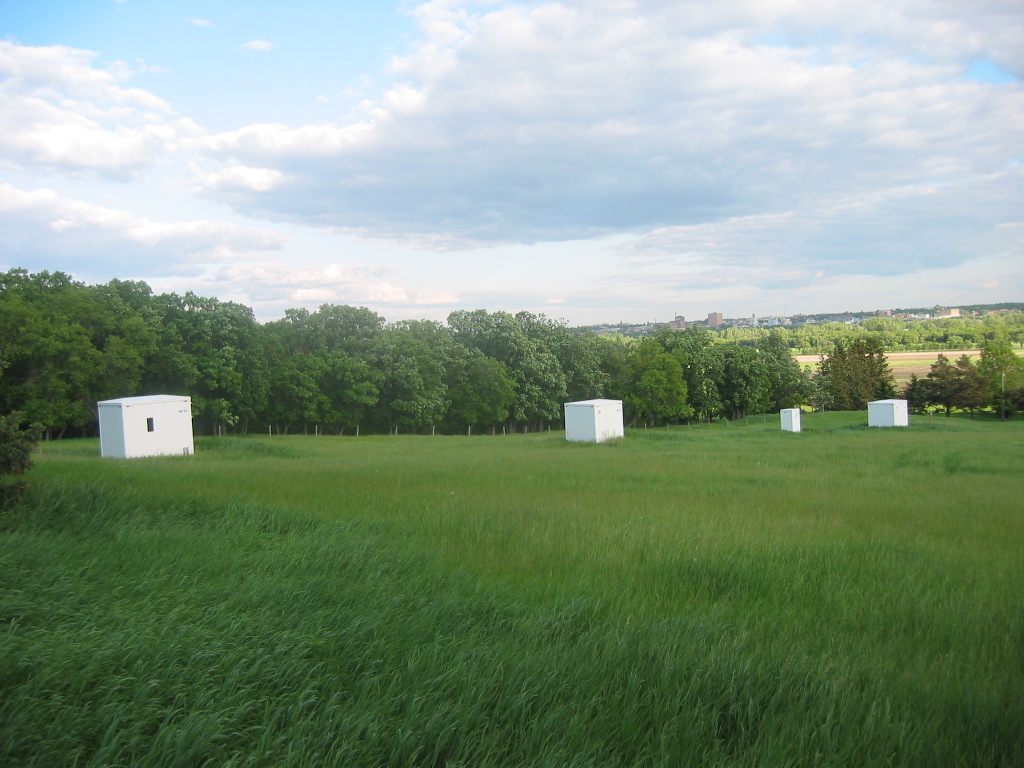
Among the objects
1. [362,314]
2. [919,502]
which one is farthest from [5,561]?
[362,314]

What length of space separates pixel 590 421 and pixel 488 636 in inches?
1150

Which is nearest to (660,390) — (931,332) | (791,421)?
(791,421)

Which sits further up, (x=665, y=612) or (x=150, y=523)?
(x=150, y=523)

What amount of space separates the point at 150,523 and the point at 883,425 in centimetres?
4664

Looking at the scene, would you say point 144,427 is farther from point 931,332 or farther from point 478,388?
point 931,332

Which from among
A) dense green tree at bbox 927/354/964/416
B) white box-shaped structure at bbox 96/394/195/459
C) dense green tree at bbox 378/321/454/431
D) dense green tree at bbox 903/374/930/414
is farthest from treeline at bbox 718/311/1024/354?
white box-shaped structure at bbox 96/394/195/459

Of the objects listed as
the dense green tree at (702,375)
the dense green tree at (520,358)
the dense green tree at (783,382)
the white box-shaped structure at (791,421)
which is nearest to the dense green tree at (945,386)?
the dense green tree at (783,382)

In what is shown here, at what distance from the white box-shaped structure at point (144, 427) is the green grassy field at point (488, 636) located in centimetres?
1488

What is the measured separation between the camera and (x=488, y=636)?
5.39 meters

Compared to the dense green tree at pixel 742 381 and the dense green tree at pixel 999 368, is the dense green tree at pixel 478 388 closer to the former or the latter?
the dense green tree at pixel 742 381

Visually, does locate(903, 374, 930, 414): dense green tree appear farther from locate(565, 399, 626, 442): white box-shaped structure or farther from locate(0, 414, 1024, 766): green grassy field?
locate(0, 414, 1024, 766): green grassy field

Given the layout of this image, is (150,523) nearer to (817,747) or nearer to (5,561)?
(5,561)

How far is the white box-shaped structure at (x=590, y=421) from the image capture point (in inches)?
1346

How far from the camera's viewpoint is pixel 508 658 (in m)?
4.85
